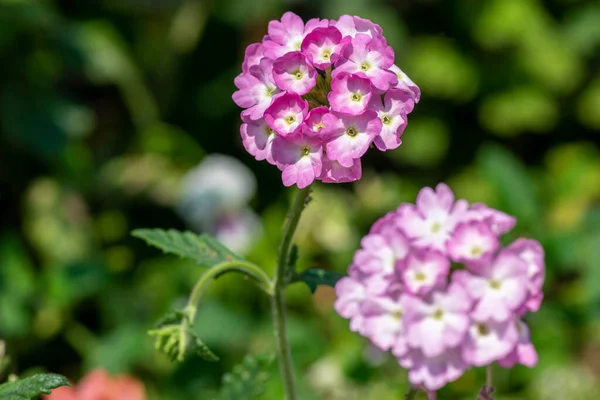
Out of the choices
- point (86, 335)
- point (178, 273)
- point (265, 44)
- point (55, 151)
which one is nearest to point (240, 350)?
point (178, 273)

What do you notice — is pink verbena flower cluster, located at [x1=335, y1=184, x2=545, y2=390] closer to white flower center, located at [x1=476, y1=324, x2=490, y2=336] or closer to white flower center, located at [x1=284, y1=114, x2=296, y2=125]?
white flower center, located at [x1=476, y1=324, x2=490, y2=336]

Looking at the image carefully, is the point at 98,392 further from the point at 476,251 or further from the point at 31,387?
the point at 476,251

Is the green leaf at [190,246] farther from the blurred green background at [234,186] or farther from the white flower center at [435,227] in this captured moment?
the blurred green background at [234,186]

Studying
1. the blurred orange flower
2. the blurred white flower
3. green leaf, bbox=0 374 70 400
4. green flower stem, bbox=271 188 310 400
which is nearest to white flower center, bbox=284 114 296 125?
green flower stem, bbox=271 188 310 400

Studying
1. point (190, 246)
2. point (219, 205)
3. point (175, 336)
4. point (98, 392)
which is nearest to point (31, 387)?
point (175, 336)

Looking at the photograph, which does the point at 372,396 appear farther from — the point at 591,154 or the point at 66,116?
the point at 591,154

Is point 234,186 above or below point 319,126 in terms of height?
below

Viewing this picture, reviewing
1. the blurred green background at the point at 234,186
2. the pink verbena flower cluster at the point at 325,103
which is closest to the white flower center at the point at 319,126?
the pink verbena flower cluster at the point at 325,103
